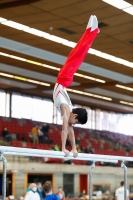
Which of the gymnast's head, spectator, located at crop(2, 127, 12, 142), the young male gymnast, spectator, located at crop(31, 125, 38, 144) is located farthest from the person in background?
the gymnast's head

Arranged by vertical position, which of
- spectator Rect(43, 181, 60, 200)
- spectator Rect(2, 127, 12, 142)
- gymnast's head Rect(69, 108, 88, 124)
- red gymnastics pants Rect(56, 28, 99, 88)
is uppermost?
spectator Rect(2, 127, 12, 142)

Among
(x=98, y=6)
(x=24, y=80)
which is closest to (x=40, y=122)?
(x=24, y=80)

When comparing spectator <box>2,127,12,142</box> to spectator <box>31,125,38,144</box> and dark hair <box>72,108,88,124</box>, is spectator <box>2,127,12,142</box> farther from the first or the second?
dark hair <box>72,108,88,124</box>

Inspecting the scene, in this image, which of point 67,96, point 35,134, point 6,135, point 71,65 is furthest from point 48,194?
point 35,134

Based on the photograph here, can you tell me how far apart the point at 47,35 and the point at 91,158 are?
13151 millimetres

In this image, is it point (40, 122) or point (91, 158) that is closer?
point (91, 158)

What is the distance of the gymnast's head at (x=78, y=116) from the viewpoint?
570 centimetres

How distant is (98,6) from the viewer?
14297mm

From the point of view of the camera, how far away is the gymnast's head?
5695 mm

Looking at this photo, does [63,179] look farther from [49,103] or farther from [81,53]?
[81,53]

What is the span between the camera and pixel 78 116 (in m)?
5.73

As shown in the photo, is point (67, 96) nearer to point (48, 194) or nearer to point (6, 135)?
point (48, 194)

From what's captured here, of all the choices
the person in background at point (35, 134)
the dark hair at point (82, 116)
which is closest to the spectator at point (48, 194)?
the dark hair at point (82, 116)

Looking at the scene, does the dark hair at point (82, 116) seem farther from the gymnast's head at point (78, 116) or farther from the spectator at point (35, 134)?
the spectator at point (35, 134)
